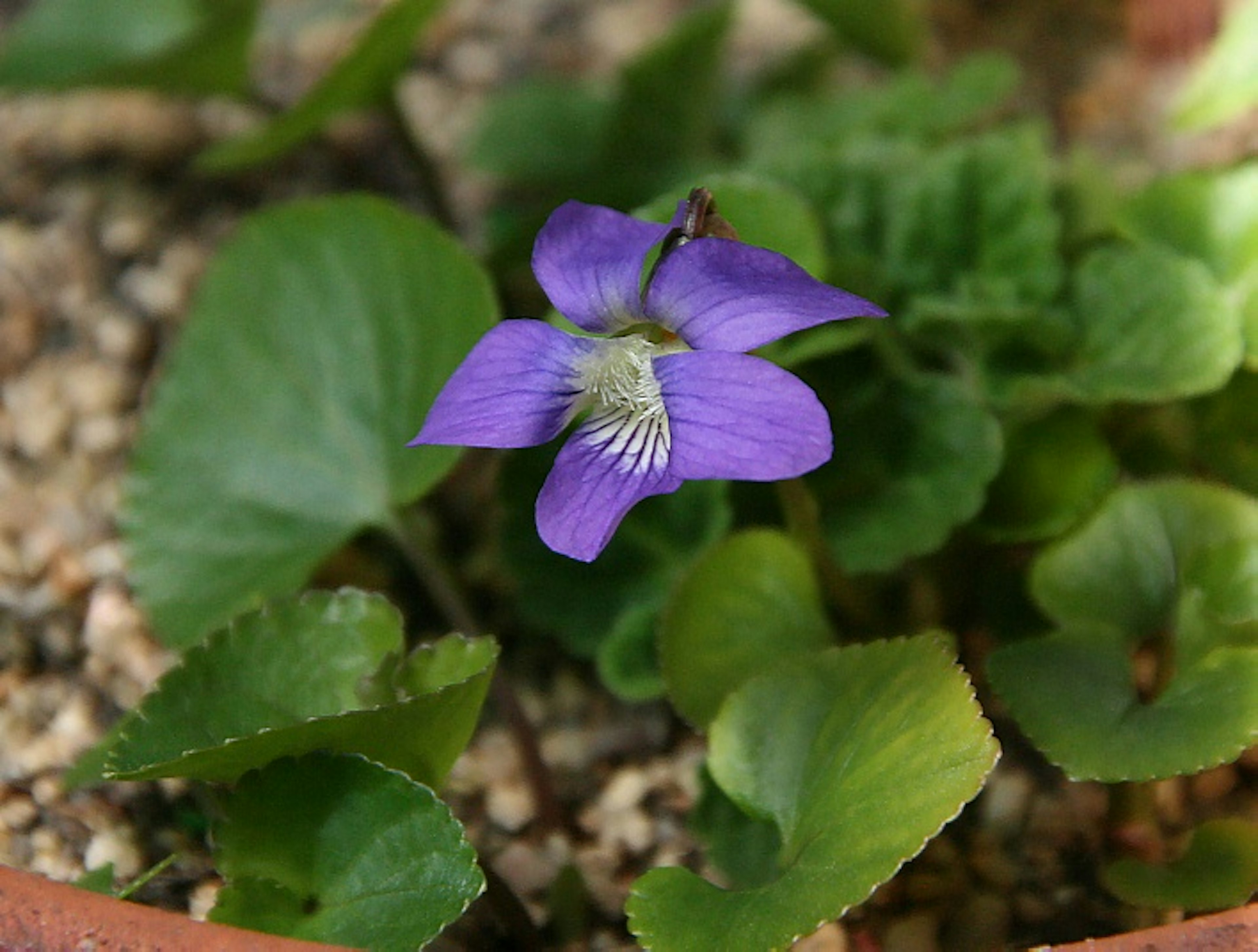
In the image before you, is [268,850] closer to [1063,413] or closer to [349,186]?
[1063,413]

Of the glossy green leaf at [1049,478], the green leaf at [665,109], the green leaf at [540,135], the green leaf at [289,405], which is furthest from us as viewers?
the green leaf at [540,135]

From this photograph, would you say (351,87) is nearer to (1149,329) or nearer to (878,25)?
(878,25)

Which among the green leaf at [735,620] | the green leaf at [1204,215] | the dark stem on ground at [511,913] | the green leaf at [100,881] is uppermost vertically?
the green leaf at [1204,215]

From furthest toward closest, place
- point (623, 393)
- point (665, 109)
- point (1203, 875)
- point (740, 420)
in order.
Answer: point (665, 109), point (1203, 875), point (623, 393), point (740, 420)

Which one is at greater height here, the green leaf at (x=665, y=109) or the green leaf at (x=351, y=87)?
the green leaf at (x=351, y=87)

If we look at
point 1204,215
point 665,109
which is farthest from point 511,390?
point 665,109

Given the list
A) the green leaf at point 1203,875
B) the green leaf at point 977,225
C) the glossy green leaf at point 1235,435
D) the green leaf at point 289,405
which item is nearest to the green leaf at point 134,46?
the green leaf at point 289,405

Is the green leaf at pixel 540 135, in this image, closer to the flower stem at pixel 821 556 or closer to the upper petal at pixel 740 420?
the flower stem at pixel 821 556
